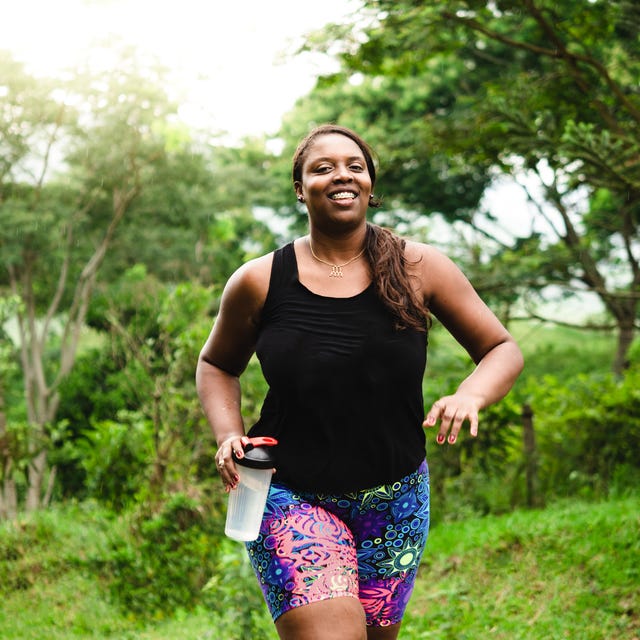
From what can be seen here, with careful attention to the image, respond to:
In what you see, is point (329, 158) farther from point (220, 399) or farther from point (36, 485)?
point (36, 485)

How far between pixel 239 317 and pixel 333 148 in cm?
60

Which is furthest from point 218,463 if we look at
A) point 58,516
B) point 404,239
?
point 58,516

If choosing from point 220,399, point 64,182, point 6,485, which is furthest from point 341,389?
point 64,182

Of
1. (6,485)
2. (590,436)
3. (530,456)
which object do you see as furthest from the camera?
(6,485)

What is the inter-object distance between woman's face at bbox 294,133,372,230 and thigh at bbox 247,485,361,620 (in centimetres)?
83

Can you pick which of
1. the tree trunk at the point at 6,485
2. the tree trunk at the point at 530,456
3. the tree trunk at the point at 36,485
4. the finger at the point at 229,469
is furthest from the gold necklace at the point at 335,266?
the tree trunk at the point at 36,485

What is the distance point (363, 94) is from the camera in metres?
15.4

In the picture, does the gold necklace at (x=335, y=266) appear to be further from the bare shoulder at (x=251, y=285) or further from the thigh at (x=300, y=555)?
the thigh at (x=300, y=555)

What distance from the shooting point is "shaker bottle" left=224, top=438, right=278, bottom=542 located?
96.3 inches

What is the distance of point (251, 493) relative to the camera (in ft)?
8.21

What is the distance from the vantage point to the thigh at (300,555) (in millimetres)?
2352

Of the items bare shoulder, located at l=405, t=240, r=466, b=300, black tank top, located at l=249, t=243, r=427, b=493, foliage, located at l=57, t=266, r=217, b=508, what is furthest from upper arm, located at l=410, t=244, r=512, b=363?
foliage, located at l=57, t=266, r=217, b=508

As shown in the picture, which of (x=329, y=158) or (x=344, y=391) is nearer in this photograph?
(x=344, y=391)

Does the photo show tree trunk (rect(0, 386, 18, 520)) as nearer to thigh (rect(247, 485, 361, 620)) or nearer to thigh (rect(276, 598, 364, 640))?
thigh (rect(247, 485, 361, 620))
